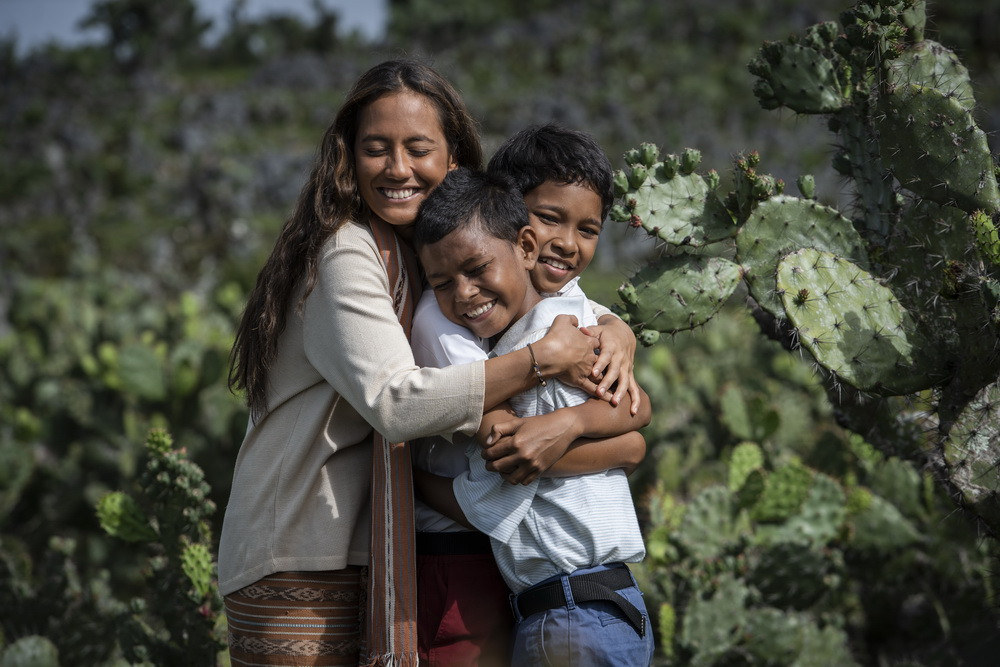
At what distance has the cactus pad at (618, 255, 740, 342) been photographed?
289 cm

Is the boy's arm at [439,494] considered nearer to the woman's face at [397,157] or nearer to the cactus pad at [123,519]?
the woman's face at [397,157]

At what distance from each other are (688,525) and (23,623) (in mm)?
2904

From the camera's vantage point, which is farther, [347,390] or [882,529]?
[882,529]

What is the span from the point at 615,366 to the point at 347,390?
2.07 feet

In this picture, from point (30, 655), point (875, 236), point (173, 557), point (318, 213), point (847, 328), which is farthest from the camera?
point (30, 655)

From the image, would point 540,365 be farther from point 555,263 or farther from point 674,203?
point 674,203

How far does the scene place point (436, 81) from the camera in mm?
2439

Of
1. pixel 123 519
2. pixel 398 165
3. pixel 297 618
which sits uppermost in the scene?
pixel 398 165

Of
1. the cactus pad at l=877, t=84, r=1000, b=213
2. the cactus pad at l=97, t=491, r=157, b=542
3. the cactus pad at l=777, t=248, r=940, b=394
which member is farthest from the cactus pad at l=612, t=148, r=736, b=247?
the cactus pad at l=97, t=491, r=157, b=542

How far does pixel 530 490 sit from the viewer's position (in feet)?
6.95

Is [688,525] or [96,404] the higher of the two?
[96,404]

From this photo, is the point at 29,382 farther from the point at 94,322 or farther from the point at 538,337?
the point at 538,337

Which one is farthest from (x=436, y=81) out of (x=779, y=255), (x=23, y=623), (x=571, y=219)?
(x=23, y=623)

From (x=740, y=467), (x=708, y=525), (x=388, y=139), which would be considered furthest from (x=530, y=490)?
(x=740, y=467)
